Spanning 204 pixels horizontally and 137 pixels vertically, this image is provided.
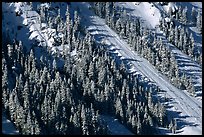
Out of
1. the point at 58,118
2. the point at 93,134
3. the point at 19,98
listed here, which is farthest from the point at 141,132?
the point at 19,98

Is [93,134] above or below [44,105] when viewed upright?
below

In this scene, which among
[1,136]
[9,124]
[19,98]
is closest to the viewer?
[1,136]

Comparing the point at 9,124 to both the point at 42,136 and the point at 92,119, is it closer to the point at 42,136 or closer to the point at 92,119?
the point at 42,136

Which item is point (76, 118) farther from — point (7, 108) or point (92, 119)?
point (7, 108)

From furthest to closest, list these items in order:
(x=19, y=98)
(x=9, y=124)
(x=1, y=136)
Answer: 1. (x=19, y=98)
2. (x=9, y=124)
3. (x=1, y=136)

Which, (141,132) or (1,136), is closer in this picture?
(1,136)

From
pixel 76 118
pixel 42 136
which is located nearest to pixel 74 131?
pixel 76 118
